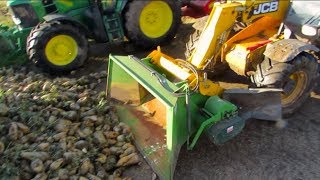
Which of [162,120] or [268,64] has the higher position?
[268,64]

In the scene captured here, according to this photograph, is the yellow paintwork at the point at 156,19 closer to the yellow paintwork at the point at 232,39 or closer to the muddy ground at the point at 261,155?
the yellow paintwork at the point at 232,39

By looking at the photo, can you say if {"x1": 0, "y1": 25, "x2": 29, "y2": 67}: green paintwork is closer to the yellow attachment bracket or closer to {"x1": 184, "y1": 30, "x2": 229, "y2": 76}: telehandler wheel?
{"x1": 184, "y1": 30, "x2": 229, "y2": 76}: telehandler wheel

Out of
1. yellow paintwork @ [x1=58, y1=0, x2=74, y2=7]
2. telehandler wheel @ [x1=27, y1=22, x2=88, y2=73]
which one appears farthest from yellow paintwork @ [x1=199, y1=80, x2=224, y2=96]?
yellow paintwork @ [x1=58, y1=0, x2=74, y2=7]

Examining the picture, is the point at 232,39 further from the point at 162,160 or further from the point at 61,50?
the point at 61,50

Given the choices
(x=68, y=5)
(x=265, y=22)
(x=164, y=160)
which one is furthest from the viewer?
(x=68, y=5)

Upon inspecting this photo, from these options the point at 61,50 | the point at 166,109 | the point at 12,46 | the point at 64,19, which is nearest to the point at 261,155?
the point at 166,109

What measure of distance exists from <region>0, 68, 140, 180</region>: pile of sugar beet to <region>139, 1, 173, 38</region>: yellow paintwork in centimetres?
218

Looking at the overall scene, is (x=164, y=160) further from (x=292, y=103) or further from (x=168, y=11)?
(x=168, y=11)

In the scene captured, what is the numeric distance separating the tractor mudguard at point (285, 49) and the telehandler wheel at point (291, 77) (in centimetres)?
9

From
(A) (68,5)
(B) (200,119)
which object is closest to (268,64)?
(B) (200,119)

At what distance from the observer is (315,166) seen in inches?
154

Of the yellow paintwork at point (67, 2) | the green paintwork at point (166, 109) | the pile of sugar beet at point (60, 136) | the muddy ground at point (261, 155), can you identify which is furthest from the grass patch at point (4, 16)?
the muddy ground at point (261, 155)

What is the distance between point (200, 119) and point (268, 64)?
42.4 inches

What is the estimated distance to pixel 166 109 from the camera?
3.94 meters
